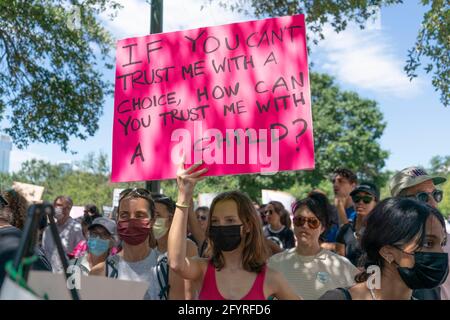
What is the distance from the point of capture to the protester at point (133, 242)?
2902mm

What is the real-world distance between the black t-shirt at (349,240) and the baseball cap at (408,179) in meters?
0.65

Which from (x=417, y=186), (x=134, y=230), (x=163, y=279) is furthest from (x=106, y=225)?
(x=417, y=186)

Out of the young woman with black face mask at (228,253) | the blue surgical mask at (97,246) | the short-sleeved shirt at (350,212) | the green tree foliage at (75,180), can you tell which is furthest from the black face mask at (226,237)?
the green tree foliage at (75,180)

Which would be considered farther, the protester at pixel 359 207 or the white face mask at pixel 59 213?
the white face mask at pixel 59 213

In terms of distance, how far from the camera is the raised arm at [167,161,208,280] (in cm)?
225

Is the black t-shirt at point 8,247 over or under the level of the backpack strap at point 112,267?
over

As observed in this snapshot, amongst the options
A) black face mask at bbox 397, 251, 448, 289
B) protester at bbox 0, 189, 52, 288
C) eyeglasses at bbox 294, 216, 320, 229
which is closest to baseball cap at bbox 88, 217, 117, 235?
protester at bbox 0, 189, 52, 288

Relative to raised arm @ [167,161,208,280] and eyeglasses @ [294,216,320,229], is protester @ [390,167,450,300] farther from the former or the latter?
raised arm @ [167,161,208,280]

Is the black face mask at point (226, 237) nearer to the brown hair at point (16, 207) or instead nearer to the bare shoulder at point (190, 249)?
the bare shoulder at point (190, 249)

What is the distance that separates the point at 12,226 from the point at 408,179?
264cm

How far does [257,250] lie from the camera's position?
8.60 feet

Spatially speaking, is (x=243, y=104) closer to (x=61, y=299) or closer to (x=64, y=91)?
(x=61, y=299)

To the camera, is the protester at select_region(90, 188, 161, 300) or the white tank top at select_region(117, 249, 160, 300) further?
the protester at select_region(90, 188, 161, 300)
